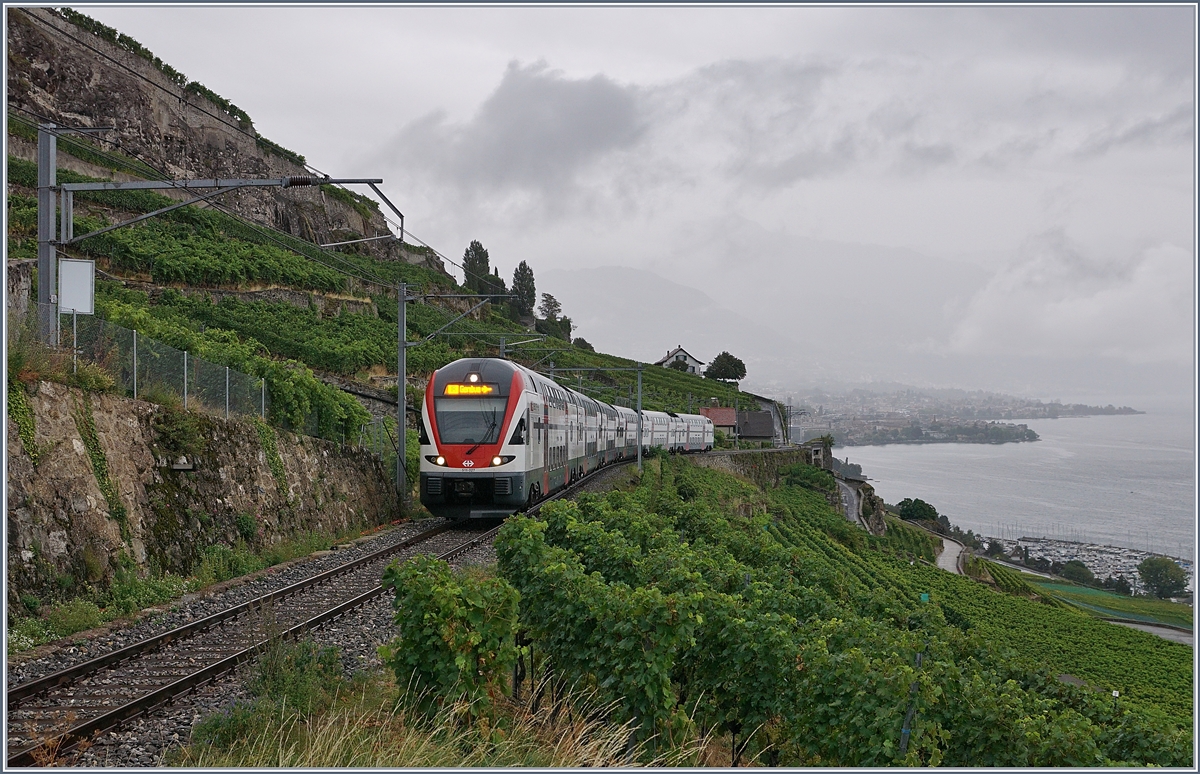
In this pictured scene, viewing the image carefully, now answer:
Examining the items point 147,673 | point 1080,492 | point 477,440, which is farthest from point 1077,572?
point 147,673

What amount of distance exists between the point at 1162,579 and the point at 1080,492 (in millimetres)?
58661

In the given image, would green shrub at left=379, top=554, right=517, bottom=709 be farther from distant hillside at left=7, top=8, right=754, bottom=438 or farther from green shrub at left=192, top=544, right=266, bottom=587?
distant hillside at left=7, top=8, right=754, bottom=438

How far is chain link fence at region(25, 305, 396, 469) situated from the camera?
47.0 ft

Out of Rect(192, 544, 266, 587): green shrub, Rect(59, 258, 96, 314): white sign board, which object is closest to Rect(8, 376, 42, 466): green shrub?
Rect(59, 258, 96, 314): white sign board

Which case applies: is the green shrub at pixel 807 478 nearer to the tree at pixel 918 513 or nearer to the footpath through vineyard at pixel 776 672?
the tree at pixel 918 513

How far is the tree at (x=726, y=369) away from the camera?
13525cm

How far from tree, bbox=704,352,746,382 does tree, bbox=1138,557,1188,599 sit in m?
64.7

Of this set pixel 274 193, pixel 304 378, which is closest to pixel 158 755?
pixel 304 378

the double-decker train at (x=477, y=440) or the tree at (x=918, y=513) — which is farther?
the tree at (x=918, y=513)

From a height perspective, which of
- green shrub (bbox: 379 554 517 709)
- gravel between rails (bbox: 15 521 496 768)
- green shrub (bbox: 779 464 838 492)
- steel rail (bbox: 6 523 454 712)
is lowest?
green shrub (bbox: 779 464 838 492)

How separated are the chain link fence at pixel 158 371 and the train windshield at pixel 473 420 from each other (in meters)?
3.81

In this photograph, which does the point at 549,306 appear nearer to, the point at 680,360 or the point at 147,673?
the point at 680,360

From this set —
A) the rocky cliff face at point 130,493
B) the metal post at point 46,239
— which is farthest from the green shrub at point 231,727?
the metal post at point 46,239

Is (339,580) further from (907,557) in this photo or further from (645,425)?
(907,557)
